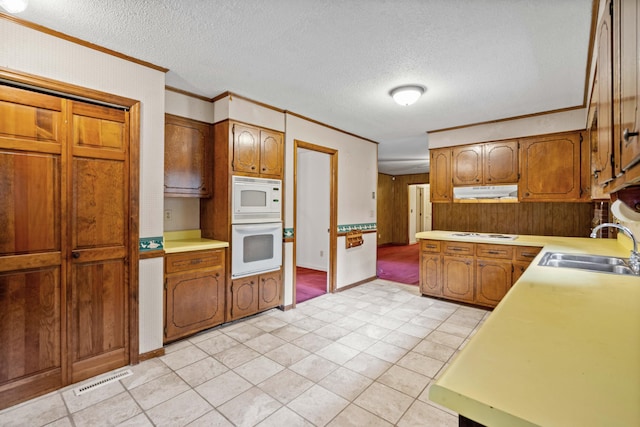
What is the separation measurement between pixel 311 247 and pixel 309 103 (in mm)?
3247

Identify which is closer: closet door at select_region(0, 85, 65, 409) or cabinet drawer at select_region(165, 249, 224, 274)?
closet door at select_region(0, 85, 65, 409)

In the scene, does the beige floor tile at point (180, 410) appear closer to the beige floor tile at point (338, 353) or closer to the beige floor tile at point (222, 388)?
the beige floor tile at point (222, 388)

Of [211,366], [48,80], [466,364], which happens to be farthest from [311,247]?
[466,364]

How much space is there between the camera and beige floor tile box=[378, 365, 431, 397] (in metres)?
2.10

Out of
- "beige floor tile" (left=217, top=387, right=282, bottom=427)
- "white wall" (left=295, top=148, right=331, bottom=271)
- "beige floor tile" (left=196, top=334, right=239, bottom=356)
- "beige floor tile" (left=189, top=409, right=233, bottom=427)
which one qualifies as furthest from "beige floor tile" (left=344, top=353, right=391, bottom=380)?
"white wall" (left=295, top=148, right=331, bottom=271)

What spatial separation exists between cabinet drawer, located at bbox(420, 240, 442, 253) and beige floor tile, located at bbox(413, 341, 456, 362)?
1.52 meters

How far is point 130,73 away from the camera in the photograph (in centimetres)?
239

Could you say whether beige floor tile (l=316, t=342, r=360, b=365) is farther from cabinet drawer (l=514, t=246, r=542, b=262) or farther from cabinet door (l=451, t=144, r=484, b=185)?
cabinet door (l=451, t=144, r=484, b=185)

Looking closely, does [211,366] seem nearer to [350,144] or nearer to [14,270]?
[14,270]

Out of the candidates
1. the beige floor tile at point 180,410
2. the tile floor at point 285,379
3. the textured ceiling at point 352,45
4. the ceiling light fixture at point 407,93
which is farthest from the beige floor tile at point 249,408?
the ceiling light fixture at point 407,93

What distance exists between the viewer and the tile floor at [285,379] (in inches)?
71.9

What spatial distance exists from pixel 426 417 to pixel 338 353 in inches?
36.0

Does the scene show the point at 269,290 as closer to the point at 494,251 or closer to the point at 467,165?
the point at 494,251

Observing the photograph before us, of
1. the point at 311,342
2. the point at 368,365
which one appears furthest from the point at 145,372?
the point at 368,365
